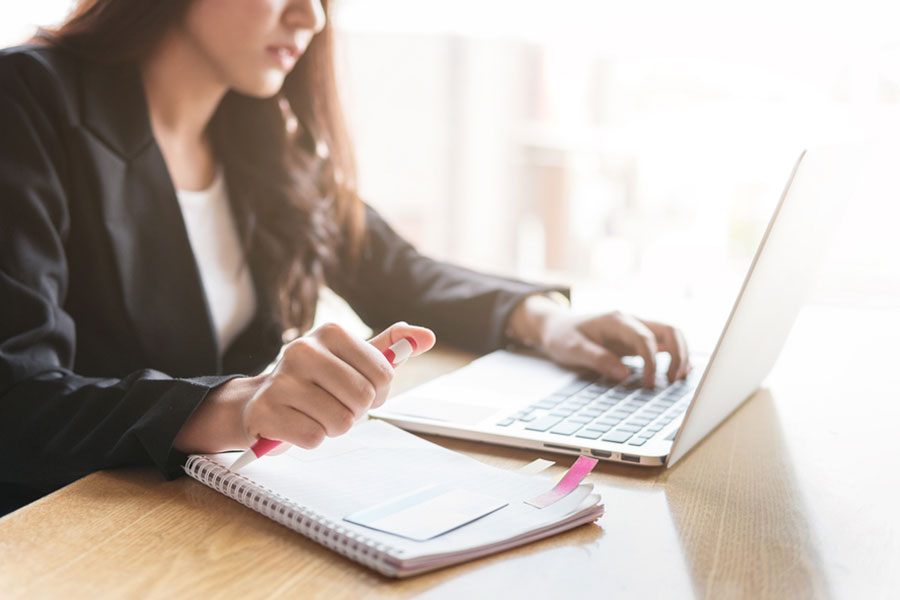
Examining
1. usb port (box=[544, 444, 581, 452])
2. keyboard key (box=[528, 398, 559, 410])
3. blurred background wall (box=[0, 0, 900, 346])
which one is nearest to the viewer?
usb port (box=[544, 444, 581, 452])

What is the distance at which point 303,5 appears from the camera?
1139 millimetres

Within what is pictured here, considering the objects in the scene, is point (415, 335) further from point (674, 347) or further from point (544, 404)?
point (674, 347)

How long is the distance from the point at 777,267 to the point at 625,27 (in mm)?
2750

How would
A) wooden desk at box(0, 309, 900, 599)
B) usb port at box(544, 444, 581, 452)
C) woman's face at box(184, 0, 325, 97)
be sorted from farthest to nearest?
woman's face at box(184, 0, 325, 97) → usb port at box(544, 444, 581, 452) → wooden desk at box(0, 309, 900, 599)

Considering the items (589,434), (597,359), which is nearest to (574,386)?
(597,359)

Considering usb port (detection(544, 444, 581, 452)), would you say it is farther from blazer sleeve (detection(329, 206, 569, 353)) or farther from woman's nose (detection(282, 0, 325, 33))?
woman's nose (detection(282, 0, 325, 33))

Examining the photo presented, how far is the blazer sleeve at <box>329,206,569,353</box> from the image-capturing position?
118 cm

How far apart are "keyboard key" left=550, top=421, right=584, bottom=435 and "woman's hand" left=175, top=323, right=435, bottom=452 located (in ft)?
0.62

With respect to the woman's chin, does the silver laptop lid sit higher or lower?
lower

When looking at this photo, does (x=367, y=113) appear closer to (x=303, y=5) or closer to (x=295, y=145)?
(x=295, y=145)

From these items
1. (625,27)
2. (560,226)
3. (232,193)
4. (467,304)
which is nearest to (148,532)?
(467,304)

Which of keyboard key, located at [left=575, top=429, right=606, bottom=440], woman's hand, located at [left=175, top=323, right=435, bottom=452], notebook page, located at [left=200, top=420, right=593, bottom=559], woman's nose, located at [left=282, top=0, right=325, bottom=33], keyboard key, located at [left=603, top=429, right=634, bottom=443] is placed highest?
woman's nose, located at [left=282, top=0, right=325, bottom=33]

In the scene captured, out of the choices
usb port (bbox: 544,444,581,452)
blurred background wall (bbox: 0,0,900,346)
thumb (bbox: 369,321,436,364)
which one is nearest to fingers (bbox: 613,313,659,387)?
usb port (bbox: 544,444,581,452)

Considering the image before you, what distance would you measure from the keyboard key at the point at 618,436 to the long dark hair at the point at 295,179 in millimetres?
664
